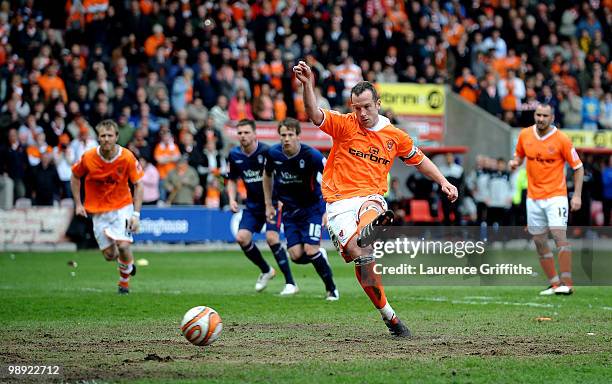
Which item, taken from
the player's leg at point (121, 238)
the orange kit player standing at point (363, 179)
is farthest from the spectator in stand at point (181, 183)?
the orange kit player standing at point (363, 179)

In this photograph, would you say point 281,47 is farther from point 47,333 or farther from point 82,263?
point 47,333

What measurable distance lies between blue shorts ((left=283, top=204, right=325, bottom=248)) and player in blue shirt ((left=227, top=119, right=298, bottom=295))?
2.03 feet

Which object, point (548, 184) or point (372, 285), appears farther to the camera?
point (548, 184)

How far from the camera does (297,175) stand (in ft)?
47.4

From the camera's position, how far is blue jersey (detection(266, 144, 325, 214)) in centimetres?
1433

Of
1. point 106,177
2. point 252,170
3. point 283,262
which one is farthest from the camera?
point 252,170

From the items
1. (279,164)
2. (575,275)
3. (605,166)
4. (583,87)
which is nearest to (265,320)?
(279,164)

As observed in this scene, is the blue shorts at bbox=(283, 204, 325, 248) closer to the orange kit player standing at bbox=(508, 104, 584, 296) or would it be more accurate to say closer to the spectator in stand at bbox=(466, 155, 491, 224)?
the orange kit player standing at bbox=(508, 104, 584, 296)

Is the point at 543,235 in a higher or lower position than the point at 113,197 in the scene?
lower

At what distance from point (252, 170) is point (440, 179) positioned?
5.61 meters

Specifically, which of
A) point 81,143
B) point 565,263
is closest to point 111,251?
point 565,263

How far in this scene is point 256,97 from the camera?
2633 cm

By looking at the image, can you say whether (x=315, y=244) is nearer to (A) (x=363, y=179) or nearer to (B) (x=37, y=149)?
(A) (x=363, y=179)

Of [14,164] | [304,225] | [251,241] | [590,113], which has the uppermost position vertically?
[590,113]
